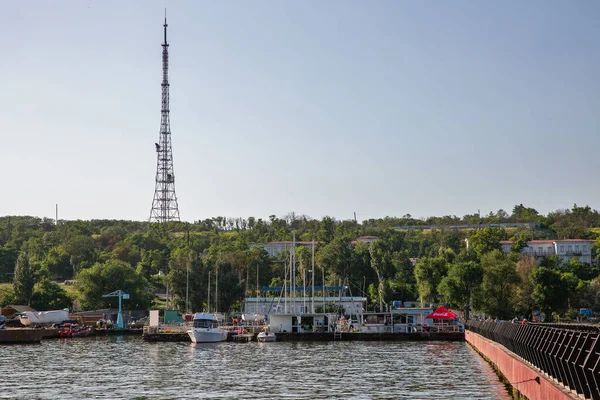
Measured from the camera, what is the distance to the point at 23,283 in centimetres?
17375

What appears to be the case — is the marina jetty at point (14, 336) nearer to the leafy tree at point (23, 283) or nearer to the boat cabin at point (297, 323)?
the boat cabin at point (297, 323)

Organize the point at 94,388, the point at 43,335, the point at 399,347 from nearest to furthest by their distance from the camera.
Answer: the point at 94,388
the point at 399,347
the point at 43,335

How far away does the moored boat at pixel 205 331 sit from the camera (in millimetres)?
112887

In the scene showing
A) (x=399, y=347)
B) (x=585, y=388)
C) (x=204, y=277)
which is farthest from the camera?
(x=204, y=277)

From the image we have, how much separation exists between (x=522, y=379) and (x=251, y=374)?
28643 mm

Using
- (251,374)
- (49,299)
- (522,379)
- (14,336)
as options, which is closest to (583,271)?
Result: (49,299)

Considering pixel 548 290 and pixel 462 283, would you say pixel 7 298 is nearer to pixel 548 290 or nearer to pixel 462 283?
pixel 462 283

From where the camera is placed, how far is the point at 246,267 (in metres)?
194

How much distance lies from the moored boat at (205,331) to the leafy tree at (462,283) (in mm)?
44230

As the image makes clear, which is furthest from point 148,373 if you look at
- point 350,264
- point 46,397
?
point 350,264

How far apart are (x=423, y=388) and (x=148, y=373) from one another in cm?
2365

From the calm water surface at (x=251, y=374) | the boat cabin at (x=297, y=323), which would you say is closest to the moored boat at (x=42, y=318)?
the boat cabin at (x=297, y=323)

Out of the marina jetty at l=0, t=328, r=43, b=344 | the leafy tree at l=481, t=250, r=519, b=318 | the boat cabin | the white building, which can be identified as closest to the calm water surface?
the marina jetty at l=0, t=328, r=43, b=344

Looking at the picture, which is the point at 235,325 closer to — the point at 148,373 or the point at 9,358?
the point at 9,358
